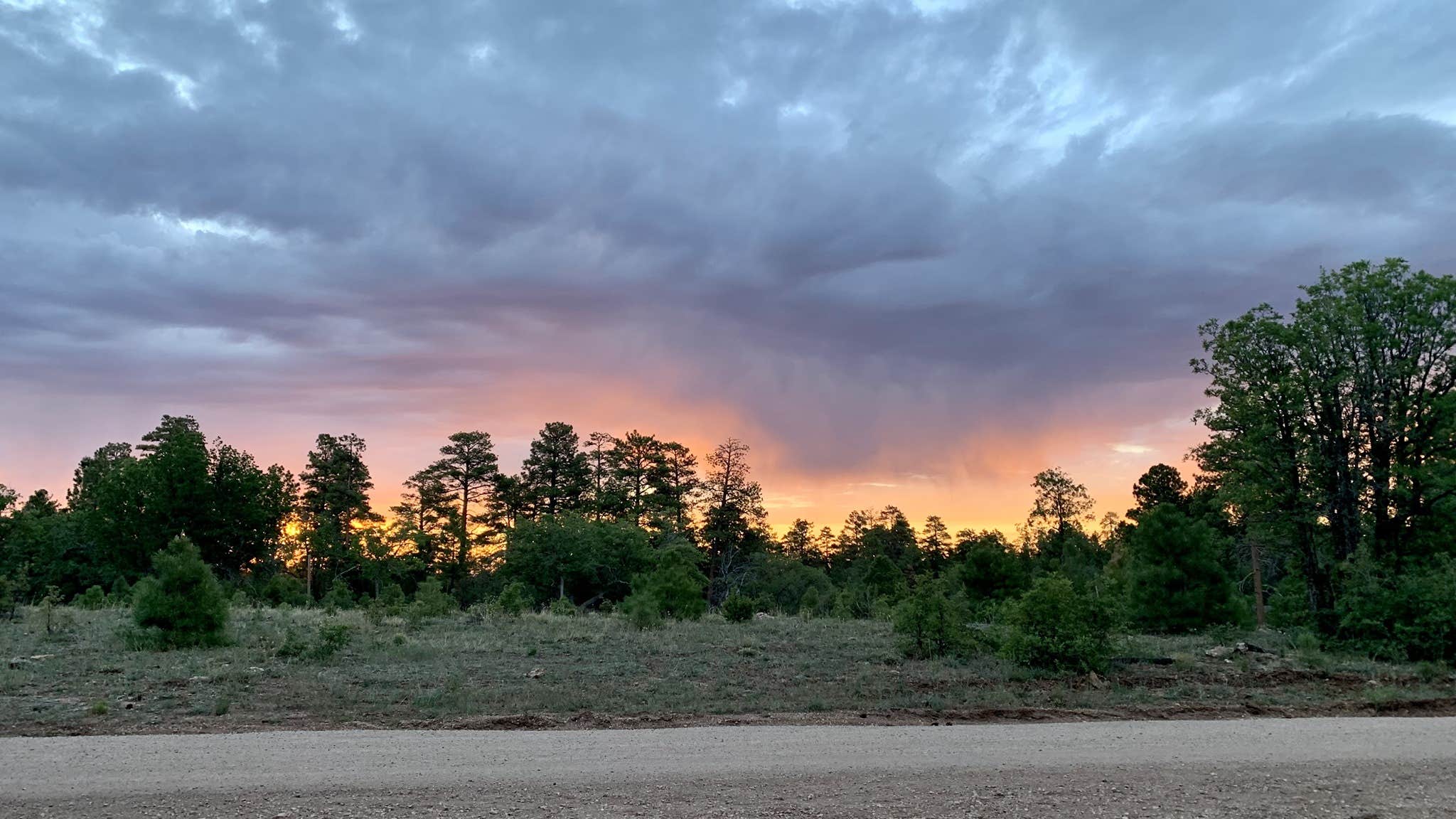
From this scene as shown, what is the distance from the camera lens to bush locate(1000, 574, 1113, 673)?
14.5 meters

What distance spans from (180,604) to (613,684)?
418 inches

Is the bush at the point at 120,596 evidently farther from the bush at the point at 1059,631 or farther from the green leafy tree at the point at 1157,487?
the green leafy tree at the point at 1157,487

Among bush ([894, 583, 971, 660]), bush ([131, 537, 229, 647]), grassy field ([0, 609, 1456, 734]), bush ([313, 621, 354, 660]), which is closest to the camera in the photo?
grassy field ([0, 609, 1456, 734])

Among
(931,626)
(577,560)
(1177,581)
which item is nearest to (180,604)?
(931,626)

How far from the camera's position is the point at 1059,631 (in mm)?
14773

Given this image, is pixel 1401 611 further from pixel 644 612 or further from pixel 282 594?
pixel 282 594

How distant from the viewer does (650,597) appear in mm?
24609

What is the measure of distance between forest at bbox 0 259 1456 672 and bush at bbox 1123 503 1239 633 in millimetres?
56

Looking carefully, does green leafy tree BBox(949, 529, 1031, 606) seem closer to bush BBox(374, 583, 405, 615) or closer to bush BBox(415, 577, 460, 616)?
bush BBox(415, 577, 460, 616)

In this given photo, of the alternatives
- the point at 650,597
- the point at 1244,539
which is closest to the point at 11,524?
the point at 650,597

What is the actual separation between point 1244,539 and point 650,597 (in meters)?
21.4

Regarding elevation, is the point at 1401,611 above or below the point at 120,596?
above

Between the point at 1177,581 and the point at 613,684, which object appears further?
the point at 1177,581

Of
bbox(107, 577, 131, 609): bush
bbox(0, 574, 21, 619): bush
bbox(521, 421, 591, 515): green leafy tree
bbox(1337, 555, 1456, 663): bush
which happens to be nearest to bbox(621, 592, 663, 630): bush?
bbox(1337, 555, 1456, 663): bush
